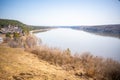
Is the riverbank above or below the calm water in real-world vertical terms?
above

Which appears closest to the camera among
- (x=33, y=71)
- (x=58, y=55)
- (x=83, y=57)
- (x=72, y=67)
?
(x=33, y=71)

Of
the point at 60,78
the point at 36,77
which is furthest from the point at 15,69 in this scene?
the point at 60,78

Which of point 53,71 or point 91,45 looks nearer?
point 53,71

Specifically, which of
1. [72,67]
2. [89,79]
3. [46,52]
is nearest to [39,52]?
[46,52]

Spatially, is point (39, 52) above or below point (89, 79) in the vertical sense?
above

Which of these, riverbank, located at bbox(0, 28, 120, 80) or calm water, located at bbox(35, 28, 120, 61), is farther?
calm water, located at bbox(35, 28, 120, 61)

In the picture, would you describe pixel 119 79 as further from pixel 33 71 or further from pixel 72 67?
pixel 33 71

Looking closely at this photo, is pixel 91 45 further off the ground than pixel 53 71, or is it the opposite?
pixel 53 71

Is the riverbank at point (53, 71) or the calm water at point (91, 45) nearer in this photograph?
the riverbank at point (53, 71)

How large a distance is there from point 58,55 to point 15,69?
8.73 ft

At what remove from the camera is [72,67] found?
5.65 meters

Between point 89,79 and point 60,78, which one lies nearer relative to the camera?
point 60,78

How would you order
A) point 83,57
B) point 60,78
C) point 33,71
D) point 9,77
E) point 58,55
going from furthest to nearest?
point 83,57
point 58,55
point 33,71
point 60,78
point 9,77

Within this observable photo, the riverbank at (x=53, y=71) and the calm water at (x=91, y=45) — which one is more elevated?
the riverbank at (x=53, y=71)
